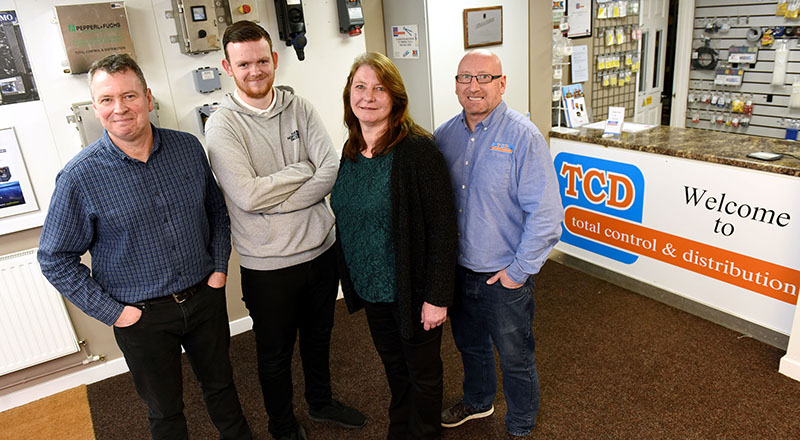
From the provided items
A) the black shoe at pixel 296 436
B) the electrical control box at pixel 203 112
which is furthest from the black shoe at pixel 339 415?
the electrical control box at pixel 203 112

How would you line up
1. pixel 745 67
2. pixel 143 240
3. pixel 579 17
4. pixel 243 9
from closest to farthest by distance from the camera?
pixel 143 240
pixel 243 9
pixel 579 17
pixel 745 67

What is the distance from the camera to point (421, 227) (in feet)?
6.05

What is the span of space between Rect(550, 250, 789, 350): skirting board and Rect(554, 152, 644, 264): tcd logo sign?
14 centimetres

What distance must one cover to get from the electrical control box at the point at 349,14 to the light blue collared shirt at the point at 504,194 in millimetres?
1469

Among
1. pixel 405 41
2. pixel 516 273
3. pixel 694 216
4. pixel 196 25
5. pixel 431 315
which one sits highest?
pixel 196 25

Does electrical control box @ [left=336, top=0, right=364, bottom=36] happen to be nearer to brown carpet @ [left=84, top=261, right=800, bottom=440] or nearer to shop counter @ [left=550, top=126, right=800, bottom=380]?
shop counter @ [left=550, top=126, right=800, bottom=380]

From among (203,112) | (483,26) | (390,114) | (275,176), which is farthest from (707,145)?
(203,112)

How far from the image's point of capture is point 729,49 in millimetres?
5090

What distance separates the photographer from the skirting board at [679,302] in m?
2.90

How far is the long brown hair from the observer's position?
178cm

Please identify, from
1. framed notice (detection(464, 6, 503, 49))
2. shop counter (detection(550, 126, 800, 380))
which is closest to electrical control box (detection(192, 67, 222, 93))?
framed notice (detection(464, 6, 503, 49))

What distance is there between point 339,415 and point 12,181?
197cm

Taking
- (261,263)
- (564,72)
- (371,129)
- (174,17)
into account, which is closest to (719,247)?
(564,72)

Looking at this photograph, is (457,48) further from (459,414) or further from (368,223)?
(459,414)
